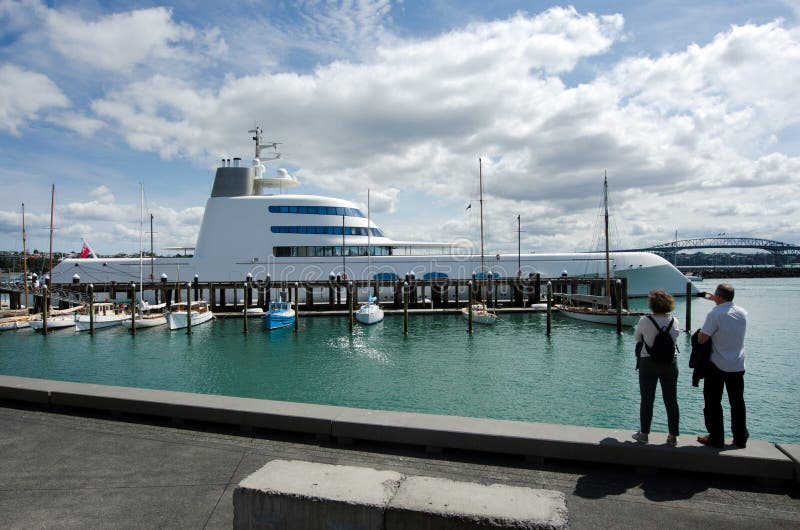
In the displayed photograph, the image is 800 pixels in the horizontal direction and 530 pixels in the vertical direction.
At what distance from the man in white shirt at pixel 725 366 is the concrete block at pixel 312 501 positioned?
3.53m

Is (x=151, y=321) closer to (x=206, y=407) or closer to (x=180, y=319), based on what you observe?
(x=180, y=319)

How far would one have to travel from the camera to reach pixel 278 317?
90.8 ft

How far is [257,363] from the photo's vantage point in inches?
729

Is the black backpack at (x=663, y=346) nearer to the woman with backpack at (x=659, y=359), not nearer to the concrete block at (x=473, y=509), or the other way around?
the woman with backpack at (x=659, y=359)

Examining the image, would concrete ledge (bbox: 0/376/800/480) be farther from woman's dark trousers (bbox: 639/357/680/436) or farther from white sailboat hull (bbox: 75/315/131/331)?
white sailboat hull (bbox: 75/315/131/331)

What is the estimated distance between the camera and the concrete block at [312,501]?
119 inches

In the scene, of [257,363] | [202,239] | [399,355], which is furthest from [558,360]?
[202,239]

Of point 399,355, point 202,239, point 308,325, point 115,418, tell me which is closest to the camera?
point 115,418

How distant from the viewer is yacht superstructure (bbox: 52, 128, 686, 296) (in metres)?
38.8

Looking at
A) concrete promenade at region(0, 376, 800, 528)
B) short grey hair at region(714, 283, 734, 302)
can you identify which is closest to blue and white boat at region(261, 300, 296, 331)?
concrete promenade at region(0, 376, 800, 528)

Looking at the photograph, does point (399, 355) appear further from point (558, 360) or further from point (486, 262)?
point (486, 262)

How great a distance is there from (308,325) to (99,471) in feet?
80.9

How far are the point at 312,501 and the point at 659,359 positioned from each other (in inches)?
150

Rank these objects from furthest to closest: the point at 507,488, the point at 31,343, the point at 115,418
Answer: the point at 31,343 → the point at 115,418 → the point at 507,488
